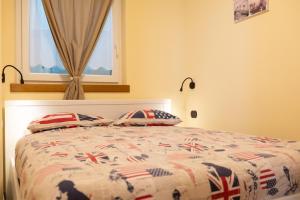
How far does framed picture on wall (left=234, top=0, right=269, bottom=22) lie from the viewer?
229cm

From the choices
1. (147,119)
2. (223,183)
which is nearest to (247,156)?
(223,183)

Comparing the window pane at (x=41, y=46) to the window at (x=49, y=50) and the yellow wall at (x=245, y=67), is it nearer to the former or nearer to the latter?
the window at (x=49, y=50)

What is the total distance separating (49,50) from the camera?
110 inches

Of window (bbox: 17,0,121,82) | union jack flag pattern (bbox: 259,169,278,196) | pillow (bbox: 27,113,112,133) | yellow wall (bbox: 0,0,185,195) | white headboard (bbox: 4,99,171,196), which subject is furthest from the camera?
yellow wall (bbox: 0,0,185,195)

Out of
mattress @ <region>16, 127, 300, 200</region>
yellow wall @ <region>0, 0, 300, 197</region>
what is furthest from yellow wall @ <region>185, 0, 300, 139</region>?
mattress @ <region>16, 127, 300, 200</region>

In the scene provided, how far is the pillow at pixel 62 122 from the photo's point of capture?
2234 mm

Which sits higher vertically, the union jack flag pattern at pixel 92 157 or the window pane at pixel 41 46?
the window pane at pixel 41 46

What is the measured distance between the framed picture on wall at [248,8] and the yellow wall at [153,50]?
0.87 metres

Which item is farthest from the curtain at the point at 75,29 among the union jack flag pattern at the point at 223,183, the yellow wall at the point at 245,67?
the union jack flag pattern at the point at 223,183

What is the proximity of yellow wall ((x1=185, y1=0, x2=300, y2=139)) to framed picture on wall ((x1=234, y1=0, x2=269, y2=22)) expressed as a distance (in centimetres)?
5

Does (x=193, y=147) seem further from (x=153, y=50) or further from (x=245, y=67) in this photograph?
(x=153, y=50)

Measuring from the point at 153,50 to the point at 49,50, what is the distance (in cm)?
109

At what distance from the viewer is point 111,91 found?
295cm

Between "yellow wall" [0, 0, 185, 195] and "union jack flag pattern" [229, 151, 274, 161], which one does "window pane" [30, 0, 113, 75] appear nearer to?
"yellow wall" [0, 0, 185, 195]
